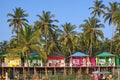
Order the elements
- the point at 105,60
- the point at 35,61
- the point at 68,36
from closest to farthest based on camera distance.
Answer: the point at 35,61 < the point at 105,60 < the point at 68,36

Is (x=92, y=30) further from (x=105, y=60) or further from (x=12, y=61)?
(x=12, y=61)

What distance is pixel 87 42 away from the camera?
74.8 meters


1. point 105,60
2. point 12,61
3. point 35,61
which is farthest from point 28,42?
point 105,60

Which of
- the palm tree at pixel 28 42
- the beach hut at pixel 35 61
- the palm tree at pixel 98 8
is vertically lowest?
the beach hut at pixel 35 61

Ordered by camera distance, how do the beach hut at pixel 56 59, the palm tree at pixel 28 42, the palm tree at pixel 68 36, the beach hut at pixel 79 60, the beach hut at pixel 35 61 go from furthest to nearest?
the palm tree at pixel 68 36
the beach hut at pixel 56 59
the beach hut at pixel 79 60
the beach hut at pixel 35 61
the palm tree at pixel 28 42

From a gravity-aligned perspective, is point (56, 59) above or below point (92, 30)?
below

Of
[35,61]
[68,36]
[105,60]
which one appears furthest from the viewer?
[68,36]

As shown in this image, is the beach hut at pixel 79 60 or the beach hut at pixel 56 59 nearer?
the beach hut at pixel 79 60

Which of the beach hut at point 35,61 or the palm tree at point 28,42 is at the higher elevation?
the palm tree at point 28,42

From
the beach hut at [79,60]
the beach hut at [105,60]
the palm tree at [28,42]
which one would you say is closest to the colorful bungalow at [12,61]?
the palm tree at [28,42]

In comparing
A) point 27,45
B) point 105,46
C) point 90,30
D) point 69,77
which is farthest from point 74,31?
point 69,77

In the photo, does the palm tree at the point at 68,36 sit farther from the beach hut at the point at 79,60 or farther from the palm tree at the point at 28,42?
the palm tree at the point at 28,42

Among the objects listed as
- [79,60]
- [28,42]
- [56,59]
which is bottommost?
[79,60]

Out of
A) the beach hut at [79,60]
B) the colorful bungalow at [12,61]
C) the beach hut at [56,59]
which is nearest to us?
the colorful bungalow at [12,61]
